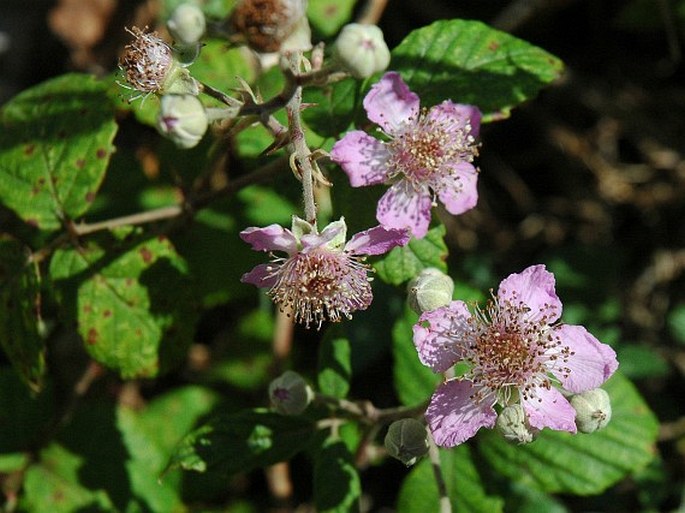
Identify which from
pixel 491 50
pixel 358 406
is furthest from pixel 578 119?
pixel 358 406

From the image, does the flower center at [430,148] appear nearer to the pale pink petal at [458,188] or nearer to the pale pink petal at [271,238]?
the pale pink petal at [458,188]

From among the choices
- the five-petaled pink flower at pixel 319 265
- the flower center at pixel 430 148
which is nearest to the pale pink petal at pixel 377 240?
the five-petaled pink flower at pixel 319 265

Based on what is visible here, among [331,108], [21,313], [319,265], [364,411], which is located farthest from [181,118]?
[364,411]

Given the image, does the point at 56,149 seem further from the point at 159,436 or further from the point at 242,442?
the point at 159,436

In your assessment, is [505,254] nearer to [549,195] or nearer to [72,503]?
[549,195]

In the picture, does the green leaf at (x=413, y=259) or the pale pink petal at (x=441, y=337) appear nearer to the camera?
the pale pink petal at (x=441, y=337)
